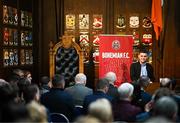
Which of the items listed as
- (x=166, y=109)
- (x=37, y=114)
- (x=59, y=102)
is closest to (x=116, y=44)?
(x=59, y=102)

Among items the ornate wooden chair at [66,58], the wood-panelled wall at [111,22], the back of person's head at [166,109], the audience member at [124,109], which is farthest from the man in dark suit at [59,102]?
the wood-panelled wall at [111,22]

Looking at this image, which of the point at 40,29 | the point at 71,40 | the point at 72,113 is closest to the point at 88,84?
the point at 71,40

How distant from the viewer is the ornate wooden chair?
33.3 feet

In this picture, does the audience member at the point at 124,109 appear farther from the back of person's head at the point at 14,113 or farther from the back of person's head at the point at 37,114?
the back of person's head at the point at 14,113

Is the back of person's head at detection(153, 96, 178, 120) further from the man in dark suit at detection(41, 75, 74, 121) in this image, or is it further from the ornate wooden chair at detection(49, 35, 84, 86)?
the ornate wooden chair at detection(49, 35, 84, 86)

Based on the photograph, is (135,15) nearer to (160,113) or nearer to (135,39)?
(135,39)

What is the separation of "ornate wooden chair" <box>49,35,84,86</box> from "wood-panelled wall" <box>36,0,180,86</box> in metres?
0.68

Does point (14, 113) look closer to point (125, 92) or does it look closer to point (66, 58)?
point (125, 92)

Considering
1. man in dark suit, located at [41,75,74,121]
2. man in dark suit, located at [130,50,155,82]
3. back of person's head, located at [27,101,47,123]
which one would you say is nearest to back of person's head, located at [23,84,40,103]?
man in dark suit, located at [41,75,74,121]

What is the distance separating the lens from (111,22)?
1102 centimetres

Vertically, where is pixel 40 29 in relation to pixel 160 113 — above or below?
above

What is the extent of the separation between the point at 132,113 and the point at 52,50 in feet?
17.9

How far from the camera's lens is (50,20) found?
11148mm

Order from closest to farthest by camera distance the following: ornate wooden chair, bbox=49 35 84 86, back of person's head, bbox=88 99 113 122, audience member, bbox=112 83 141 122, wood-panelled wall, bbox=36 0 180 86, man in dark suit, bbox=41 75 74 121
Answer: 1. back of person's head, bbox=88 99 113 122
2. audience member, bbox=112 83 141 122
3. man in dark suit, bbox=41 75 74 121
4. ornate wooden chair, bbox=49 35 84 86
5. wood-panelled wall, bbox=36 0 180 86
